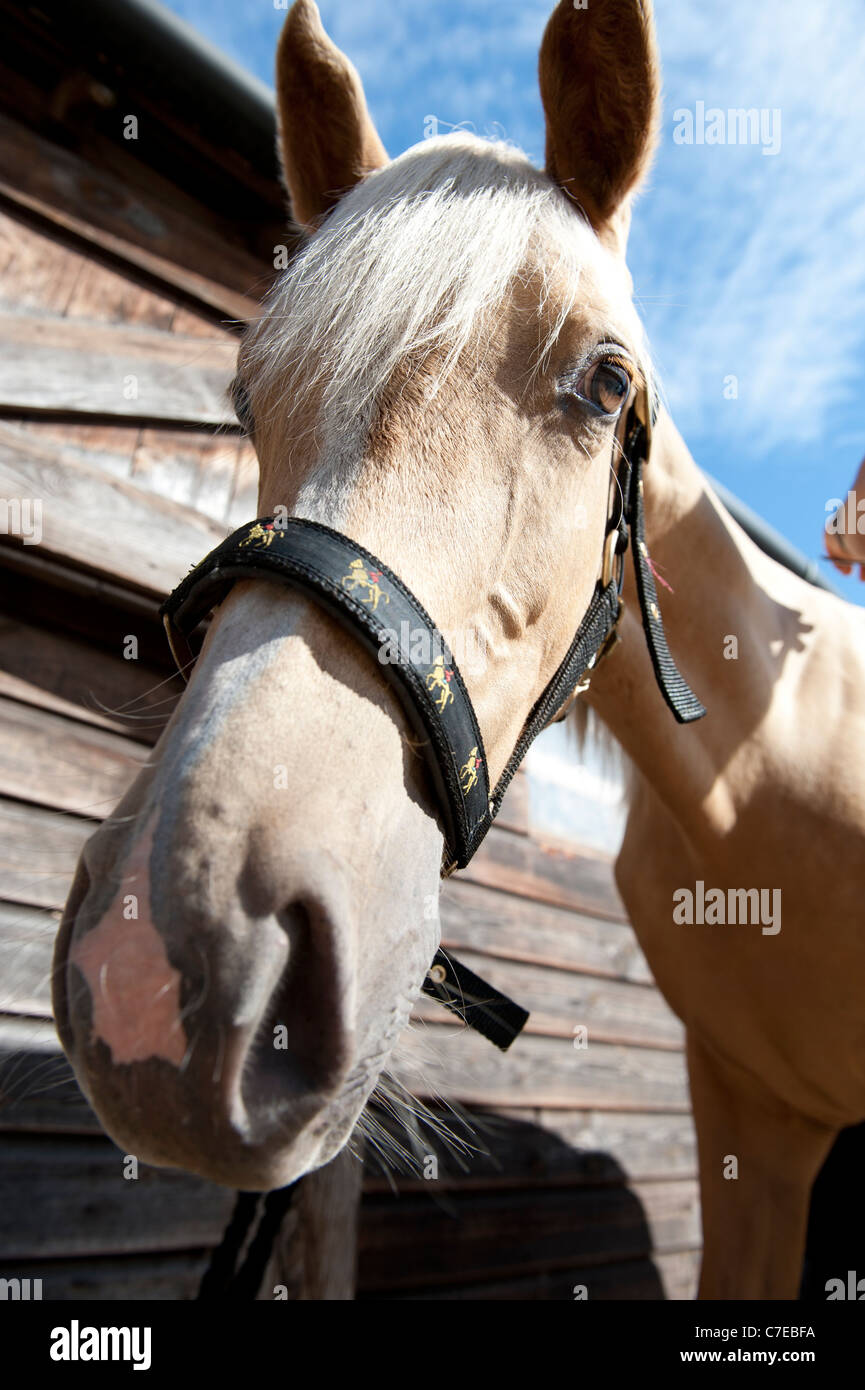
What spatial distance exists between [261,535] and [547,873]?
2.85 metres

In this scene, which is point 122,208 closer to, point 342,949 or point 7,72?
point 7,72

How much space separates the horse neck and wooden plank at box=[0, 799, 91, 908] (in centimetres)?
141

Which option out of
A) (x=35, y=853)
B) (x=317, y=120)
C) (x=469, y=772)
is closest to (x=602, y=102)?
(x=317, y=120)

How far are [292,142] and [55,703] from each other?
59.2 inches

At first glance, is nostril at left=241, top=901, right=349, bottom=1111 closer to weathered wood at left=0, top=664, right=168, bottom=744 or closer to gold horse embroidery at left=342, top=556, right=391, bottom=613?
gold horse embroidery at left=342, top=556, right=391, bottom=613

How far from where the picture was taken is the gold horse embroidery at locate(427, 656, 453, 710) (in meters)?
0.98

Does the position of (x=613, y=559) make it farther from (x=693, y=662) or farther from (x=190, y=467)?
(x=190, y=467)

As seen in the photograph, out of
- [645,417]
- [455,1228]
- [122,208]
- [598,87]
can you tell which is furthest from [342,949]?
[122,208]

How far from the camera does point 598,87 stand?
1.46 m

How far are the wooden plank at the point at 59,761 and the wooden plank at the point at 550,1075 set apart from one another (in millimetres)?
1129

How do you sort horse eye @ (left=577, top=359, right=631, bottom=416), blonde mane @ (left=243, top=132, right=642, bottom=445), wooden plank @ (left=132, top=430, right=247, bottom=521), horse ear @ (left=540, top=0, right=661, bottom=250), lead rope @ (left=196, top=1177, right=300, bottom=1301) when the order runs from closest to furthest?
blonde mane @ (left=243, top=132, right=642, bottom=445)
horse eye @ (left=577, top=359, right=631, bottom=416)
horse ear @ (left=540, top=0, right=661, bottom=250)
lead rope @ (left=196, top=1177, right=300, bottom=1301)
wooden plank @ (left=132, top=430, right=247, bottom=521)

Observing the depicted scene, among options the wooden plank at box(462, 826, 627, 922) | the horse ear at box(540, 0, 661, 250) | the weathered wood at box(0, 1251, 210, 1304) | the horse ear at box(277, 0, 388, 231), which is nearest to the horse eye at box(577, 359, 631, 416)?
the horse ear at box(540, 0, 661, 250)

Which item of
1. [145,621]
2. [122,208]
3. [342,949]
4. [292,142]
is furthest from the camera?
[122,208]

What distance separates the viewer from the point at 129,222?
2764mm
